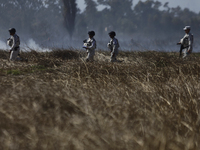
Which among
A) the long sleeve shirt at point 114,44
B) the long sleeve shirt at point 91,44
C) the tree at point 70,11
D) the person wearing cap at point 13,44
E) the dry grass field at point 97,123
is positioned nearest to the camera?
the dry grass field at point 97,123

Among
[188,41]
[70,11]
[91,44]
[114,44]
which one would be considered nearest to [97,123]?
[114,44]

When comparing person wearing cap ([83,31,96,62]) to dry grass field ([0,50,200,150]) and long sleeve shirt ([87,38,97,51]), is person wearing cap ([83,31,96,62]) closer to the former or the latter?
long sleeve shirt ([87,38,97,51])

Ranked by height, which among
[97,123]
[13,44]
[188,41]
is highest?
[188,41]

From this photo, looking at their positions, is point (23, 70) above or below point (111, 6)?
below

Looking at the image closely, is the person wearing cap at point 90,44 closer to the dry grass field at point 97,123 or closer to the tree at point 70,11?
the dry grass field at point 97,123

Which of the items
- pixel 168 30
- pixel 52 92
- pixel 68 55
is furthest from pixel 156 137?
pixel 168 30

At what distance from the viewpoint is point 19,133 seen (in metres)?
1.54

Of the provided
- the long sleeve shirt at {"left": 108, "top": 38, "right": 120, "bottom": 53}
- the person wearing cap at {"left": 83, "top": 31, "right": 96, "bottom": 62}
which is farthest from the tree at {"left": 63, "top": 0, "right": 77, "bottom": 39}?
the long sleeve shirt at {"left": 108, "top": 38, "right": 120, "bottom": 53}

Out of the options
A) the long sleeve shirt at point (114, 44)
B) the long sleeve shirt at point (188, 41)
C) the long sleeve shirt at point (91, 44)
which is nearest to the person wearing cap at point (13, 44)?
the long sleeve shirt at point (91, 44)

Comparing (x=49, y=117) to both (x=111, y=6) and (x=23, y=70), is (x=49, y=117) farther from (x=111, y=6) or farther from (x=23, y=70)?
(x=111, y=6)

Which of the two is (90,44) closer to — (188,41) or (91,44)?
(91,44)

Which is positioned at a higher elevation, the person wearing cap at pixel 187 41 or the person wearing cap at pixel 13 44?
the person wearing cap at pixel 187 41

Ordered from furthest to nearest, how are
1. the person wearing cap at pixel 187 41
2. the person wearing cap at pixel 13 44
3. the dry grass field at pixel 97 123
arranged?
the person wearing cap at pixel 13 44, the person wearing cap at pixel 187 41, the dry grass field at pixel 97 123

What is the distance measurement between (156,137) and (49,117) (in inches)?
32.9
